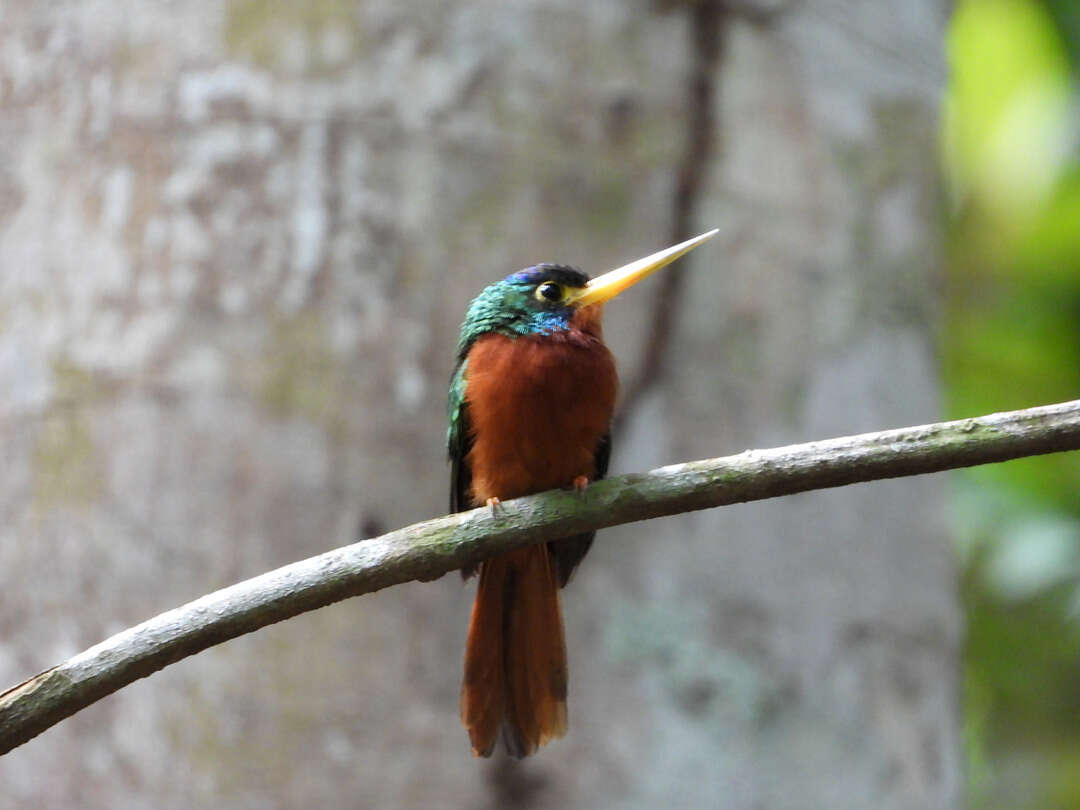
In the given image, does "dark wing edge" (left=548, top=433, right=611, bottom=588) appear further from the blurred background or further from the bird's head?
the blurred background

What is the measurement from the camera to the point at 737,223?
2.92 meters

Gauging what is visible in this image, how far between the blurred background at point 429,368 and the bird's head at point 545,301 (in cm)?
32

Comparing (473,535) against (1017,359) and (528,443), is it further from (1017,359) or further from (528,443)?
(1017,359)

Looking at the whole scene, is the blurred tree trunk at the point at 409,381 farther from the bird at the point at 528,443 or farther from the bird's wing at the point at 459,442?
the bird at the point at 528,443

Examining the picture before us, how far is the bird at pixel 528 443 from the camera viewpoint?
2.22 metres

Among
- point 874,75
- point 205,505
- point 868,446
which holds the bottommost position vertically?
point 868,446

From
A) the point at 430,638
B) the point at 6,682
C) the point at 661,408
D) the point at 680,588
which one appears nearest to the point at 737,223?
the point at 661,408

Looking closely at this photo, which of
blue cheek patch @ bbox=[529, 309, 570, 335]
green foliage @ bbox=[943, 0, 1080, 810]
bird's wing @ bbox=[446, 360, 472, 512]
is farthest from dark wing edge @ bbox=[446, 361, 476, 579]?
green foliage @ bbox=[943, 0, 1080, 810]

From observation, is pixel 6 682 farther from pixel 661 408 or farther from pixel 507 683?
pixel 661 408

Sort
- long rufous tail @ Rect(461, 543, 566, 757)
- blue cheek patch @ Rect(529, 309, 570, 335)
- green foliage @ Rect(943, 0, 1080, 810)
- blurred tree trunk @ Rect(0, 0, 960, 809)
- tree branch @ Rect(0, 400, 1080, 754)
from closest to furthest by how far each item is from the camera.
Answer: tree branch @ Rect(0, 400, 1080, 754)
long rufous tail @ Rect(461, 543, 566, 757)
blue cheek patch @ Rect(529, 309, 570, 335)
blurred tree trunk @ Rect(0, 0, 960, 809)
green foliage @ Rect(943, 0, 1080, 810)

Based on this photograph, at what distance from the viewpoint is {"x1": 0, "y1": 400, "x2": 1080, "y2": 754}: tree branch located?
59.1 inches

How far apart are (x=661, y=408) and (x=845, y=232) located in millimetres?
623

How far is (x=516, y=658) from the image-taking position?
Answer: 89.3 inches

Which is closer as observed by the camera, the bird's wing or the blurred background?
the bird's wing
